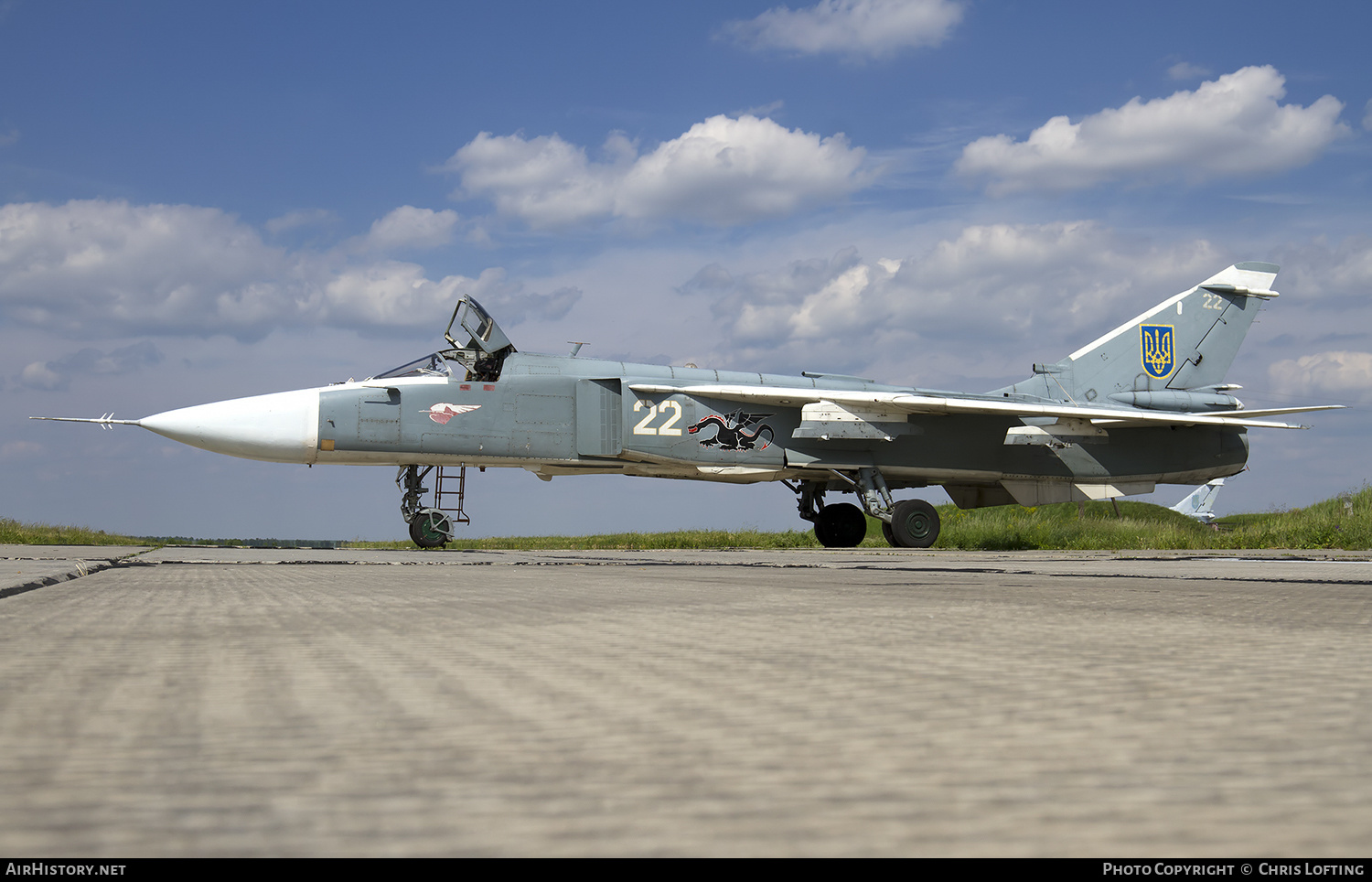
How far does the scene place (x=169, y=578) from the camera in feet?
15.0

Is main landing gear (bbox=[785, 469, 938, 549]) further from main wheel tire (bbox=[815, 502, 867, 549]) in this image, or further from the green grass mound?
the green grass mound

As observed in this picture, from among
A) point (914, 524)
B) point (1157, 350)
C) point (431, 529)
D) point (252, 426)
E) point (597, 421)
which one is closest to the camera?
point (252, 426)

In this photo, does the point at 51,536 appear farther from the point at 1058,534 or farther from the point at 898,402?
the point at 1058,534

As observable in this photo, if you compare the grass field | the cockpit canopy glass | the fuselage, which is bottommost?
the grass field

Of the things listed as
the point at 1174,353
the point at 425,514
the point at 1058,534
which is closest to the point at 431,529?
the point at 425,514

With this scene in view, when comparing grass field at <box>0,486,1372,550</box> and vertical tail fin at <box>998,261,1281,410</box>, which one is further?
vertical tail fin at <box>998,261,1281,410</box>

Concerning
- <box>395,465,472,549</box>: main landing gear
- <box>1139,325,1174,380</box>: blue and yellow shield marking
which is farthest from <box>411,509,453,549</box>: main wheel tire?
<box>1139,325,1174,380</box>: blue and yellow shield marking

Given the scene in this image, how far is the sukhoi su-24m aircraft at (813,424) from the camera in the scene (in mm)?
12523

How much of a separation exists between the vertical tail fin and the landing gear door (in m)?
7.77

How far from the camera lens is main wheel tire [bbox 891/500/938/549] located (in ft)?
46.7

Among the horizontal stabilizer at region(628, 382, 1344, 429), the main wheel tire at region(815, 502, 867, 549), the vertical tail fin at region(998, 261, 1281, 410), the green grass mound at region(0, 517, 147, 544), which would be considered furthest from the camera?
the vertical tail fin at region(998, 261, 1281, 410)

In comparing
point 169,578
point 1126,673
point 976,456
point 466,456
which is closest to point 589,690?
point 1126,673

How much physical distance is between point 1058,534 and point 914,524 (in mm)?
3140

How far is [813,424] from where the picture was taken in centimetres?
1379
